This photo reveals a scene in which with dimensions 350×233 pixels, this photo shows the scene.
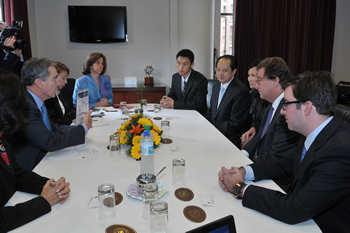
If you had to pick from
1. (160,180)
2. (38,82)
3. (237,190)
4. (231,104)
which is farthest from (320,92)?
(231,104)

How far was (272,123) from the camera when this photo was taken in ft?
6.39

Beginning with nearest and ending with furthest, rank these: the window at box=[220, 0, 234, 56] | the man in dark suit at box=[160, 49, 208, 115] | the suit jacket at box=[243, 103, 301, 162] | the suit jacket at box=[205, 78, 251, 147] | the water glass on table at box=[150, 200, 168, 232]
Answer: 1. the water glass on table at box=[150, 200, 168, 232]
2. the suit jacket at box=[243, 103, 301, 162]
3. the suit jacket at box=[205, 78, 251, 147]
4. the man in dark suit at box=[160, 49, 208, 115]
5. the window at box=[220, 0, 234, 56]

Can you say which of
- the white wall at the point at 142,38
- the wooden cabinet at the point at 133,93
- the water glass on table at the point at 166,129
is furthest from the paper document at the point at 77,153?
Result: the white wall at the point at 142,38

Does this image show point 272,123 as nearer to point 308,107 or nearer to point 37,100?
point 308,107

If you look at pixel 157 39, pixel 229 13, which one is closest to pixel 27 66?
pixel 157 39

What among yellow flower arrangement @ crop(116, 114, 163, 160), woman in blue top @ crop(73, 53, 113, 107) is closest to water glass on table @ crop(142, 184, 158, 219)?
yellow flower arrangement @ crop(116, 114, 163, 160)

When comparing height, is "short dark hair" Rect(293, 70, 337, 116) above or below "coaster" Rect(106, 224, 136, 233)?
above

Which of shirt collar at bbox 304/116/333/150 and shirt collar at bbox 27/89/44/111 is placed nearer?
shirt collar at bbox 304/116/333/150

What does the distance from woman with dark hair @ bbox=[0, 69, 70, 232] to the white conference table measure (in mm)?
31

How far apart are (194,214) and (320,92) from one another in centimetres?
77

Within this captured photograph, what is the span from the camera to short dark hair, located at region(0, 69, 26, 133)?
1.16 metres

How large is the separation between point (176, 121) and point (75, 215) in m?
1.73

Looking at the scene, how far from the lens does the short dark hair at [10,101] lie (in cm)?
116

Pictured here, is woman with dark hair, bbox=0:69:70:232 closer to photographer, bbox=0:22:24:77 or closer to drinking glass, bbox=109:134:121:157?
drinking glass, bbox=109:134:121:157
